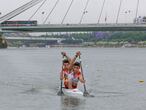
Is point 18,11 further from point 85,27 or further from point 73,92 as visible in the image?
point 73,92

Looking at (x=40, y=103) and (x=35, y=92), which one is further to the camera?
(x=35, y=92)

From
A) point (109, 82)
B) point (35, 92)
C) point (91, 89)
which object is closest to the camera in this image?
point (35, 92)

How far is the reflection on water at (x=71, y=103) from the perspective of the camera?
69.3ft

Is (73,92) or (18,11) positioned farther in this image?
(18,11)

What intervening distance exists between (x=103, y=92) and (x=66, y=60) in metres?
3.38

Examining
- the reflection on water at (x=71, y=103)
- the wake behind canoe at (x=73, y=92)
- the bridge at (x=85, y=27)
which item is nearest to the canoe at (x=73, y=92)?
the wake behind canoe at (x=73, y=92)

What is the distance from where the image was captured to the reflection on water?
21.1 metres

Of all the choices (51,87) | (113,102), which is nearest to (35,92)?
(51,87)

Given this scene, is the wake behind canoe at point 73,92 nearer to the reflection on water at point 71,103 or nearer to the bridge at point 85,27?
the reflection on water at point 71,103

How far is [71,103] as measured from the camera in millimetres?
22188

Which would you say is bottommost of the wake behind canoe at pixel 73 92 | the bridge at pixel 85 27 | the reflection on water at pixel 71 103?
the reflection on water at pixel 71 103

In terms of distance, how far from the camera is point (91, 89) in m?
28.6

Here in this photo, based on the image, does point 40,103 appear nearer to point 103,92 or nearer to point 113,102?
point 113,102

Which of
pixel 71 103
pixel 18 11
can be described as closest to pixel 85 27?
pixel 18 11
